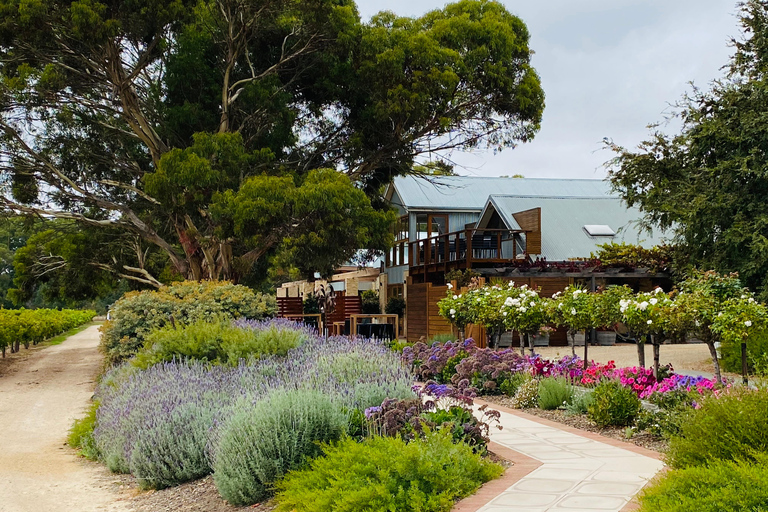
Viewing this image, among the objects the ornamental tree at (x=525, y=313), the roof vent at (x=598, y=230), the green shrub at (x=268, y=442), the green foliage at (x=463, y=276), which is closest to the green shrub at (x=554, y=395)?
the ornamental tree at (x=525, y=313)

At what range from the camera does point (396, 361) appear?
805 centimetres

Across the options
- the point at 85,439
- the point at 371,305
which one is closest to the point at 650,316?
the point at 85,439

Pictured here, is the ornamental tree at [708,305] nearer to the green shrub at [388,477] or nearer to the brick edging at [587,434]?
the brick edging at [587,434]

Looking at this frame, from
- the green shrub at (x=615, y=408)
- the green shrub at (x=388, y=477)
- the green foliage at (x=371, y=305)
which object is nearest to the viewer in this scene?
the green shrub at (x=388, y=477)

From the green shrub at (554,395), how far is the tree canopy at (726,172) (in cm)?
726

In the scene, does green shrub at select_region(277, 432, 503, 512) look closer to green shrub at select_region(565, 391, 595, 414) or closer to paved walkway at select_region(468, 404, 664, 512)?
paved walkway at select_region(468, 404, 664, 512)

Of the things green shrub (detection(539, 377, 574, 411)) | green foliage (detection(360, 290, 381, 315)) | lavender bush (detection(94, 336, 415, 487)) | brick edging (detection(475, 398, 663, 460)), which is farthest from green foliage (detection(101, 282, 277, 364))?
green foliage (detection(360, 290, 381, 315))

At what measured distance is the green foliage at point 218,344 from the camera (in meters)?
9.58

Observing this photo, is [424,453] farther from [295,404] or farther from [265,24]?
[265,24]

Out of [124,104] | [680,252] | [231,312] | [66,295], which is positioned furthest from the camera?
[66,295]

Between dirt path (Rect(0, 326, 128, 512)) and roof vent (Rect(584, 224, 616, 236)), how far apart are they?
1669 cm

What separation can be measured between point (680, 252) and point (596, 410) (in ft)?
36.1

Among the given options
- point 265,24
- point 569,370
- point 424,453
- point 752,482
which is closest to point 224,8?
point 265,24

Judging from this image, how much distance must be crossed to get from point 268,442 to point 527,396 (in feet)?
14.7
